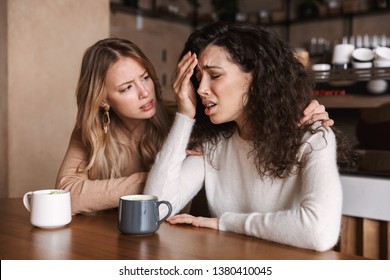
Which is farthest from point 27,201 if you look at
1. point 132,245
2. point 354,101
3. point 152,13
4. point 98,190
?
point 152,13

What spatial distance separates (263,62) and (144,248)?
0.57 meters

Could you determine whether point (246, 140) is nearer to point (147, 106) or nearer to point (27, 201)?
point (147, 106)

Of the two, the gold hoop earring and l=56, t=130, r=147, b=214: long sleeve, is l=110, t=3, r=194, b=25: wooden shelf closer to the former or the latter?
the gold hoop earring

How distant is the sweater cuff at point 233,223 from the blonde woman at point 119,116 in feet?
1.49

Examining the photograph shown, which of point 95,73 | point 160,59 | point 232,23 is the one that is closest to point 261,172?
point 232,23

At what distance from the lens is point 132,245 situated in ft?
3.04

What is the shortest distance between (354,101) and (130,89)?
80 centimetres

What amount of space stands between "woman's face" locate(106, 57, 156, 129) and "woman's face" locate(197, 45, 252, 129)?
1.07 feet

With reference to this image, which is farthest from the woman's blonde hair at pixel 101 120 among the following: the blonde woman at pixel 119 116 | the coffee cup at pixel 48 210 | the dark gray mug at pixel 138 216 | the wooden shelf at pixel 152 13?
the wooden shelf at pixel 152 13

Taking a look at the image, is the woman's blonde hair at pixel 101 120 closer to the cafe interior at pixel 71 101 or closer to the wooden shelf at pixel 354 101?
the cafe interior at pixel 71 101

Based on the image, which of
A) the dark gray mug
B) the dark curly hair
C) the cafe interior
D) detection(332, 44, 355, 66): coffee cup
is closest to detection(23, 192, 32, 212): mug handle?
the dark gray mug

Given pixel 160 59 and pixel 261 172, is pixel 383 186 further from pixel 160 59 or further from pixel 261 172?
pixel 160 59

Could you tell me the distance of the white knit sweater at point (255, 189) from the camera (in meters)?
0.96

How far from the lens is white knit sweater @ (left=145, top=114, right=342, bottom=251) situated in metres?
0.96
